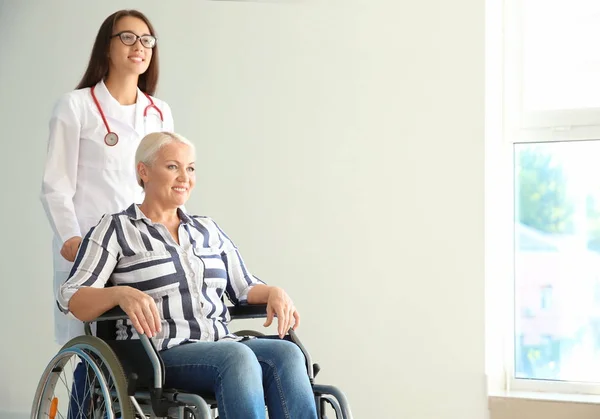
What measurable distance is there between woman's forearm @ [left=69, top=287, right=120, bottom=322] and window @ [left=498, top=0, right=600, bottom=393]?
192 centimetres

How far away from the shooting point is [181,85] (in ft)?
12.2

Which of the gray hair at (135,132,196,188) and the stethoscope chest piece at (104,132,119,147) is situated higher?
the stethoscope chest piece at (104,132,119,147)

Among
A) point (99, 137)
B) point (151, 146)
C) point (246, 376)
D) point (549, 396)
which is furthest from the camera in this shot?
point (549, 396)

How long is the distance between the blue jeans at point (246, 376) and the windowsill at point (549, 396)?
4.69 feet

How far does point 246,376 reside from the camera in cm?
190

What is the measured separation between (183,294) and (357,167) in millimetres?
1450

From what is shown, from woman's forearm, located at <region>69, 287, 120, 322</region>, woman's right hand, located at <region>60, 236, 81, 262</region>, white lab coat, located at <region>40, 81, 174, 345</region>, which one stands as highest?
white lab coat, located at <region>40, 81, 174, 345</region>

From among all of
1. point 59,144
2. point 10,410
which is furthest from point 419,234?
point 10,410

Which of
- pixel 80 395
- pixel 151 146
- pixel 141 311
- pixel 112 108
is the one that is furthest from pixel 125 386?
pixel 112 108

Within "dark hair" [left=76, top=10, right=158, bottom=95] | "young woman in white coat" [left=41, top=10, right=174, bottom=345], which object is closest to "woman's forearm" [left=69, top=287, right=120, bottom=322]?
"young woman in white coat" [left=41, top=10, right=174, bottom=345]

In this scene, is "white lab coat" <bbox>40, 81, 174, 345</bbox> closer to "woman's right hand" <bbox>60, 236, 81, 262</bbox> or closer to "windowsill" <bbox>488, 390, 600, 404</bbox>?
"woman's right hand" <bbox>60, 236, 81, 262</bbox>

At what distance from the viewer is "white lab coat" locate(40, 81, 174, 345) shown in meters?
2.39

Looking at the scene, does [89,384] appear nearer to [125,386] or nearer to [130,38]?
[125,386]

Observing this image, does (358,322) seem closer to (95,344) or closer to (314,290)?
(314,290)
